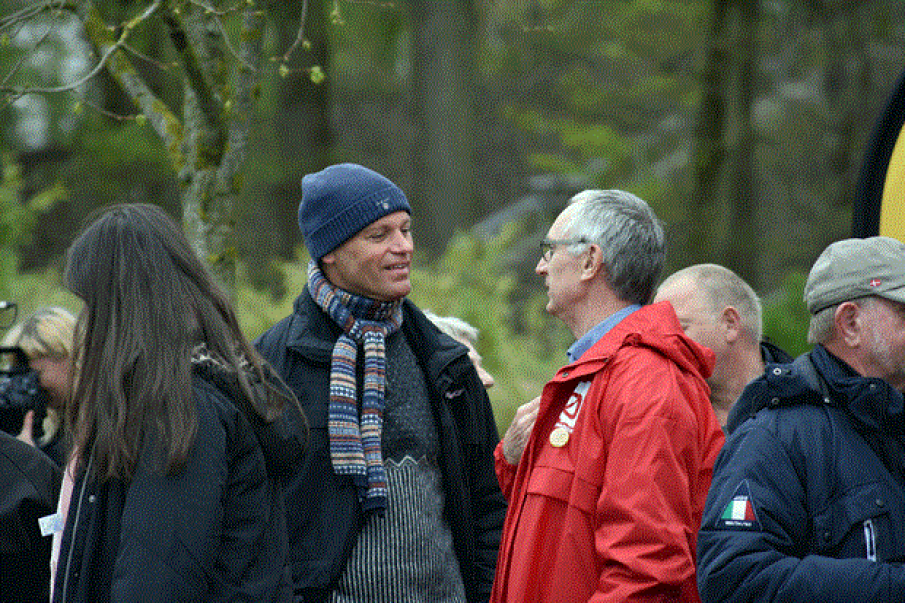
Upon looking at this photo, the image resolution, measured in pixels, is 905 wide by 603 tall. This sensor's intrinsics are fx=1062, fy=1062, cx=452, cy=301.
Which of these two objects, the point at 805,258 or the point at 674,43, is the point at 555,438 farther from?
the point at 674,43

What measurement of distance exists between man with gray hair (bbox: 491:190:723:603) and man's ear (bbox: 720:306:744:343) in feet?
2.91

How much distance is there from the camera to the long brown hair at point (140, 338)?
2.32 metres

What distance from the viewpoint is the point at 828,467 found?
2.45 metres

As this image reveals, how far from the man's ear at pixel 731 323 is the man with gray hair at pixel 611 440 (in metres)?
0.89

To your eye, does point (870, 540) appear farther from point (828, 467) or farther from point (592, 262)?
point (592, 262)

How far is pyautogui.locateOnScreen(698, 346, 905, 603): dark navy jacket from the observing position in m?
2.38

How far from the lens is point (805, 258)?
14.2 metres

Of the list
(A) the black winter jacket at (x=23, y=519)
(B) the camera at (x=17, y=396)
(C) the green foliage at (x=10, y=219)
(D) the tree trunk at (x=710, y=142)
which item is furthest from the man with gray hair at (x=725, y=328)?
(D) the tree trunk at (x=710, y=142)

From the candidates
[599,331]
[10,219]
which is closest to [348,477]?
[599,331]

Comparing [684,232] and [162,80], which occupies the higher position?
[162,80]

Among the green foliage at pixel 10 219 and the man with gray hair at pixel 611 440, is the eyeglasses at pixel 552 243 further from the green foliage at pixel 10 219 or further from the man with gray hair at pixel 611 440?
the green foliage at pixel 10 219

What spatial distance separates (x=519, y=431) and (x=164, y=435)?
113cm

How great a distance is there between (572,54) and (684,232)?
4.62 m

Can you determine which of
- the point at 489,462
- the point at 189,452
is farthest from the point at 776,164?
the point at 189,452
